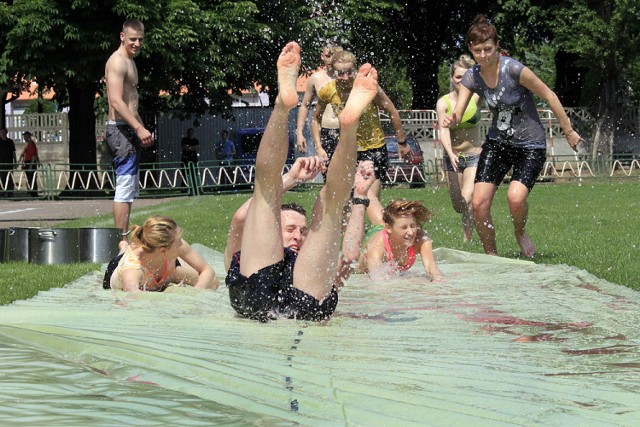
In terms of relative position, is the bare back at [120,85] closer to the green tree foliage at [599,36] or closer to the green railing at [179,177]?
the green railing at [179,177]

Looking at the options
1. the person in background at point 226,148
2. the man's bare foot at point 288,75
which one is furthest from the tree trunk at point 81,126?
the man's bare foot at point 288,75

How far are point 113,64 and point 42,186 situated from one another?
1908 cm

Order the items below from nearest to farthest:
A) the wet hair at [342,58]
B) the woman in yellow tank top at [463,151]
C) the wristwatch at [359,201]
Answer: the wristwatch at [359,201] → the wet hair at [342,58] → the woman in yellow tank top at [463,151]

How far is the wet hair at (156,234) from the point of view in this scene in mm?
7457

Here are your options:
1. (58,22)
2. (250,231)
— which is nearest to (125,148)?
(250,231)

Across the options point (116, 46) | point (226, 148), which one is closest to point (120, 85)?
point (116, 46)

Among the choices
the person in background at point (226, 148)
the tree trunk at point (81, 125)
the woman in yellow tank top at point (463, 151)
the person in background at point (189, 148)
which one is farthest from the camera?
the person in background at point (226, 148)

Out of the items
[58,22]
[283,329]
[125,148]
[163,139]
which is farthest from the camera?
[163,139]

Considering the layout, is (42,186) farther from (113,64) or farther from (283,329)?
(283,329)

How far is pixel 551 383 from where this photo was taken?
13.8ft

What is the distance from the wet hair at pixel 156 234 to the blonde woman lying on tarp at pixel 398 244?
1.67 meters

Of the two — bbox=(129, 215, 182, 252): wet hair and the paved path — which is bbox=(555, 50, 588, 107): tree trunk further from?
bbox=(129, 215, 182, 252): wet hair

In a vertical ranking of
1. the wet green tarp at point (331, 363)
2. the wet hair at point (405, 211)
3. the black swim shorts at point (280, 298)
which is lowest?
the wet green tarp at point (331, 363)

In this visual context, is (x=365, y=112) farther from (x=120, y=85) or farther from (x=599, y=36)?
(x=599, y=36)
